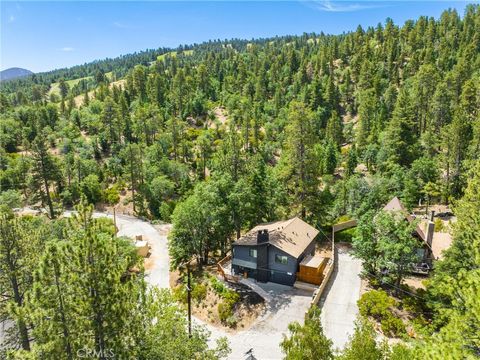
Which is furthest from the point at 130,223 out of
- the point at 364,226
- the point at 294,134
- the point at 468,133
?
the point at 468,133

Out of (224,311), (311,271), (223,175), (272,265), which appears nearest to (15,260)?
(224,311)

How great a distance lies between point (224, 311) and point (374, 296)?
38.3 ft

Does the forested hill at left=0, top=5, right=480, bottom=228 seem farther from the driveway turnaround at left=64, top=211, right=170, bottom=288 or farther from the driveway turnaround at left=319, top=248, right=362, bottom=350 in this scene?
the driveway turnaround at left=319, top=248, right=362, bottom=350

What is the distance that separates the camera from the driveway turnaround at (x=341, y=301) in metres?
22.9

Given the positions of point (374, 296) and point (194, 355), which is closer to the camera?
point (194, 355)

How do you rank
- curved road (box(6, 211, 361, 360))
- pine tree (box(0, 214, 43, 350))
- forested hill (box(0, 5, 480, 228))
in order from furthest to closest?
forested hill (box(0, 5, 480, 228))
curved road (box(6, 211, 361, 360))
pine tree (box(0, 214, 43, 350))

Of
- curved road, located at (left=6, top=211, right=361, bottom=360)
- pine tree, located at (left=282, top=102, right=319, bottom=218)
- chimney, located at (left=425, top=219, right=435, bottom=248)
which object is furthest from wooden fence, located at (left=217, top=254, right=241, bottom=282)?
chimney, located at (left=425, top=219, right=435, bottom=248)

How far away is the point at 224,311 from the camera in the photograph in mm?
26469

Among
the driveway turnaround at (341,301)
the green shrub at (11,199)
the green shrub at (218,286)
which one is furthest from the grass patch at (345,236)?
the green shrub at (11,199)

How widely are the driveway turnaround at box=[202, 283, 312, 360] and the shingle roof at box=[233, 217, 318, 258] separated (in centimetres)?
350

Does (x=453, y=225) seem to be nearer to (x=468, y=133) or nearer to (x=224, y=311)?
(x=224, y=311)

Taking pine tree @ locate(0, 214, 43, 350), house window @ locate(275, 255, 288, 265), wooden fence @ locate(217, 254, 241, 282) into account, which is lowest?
wooden fence @ locate(217, 254, 241, 282)

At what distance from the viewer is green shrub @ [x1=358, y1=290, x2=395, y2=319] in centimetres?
2342

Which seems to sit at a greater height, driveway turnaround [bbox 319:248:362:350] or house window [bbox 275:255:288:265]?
house window [bbox 275:255:288:265]
